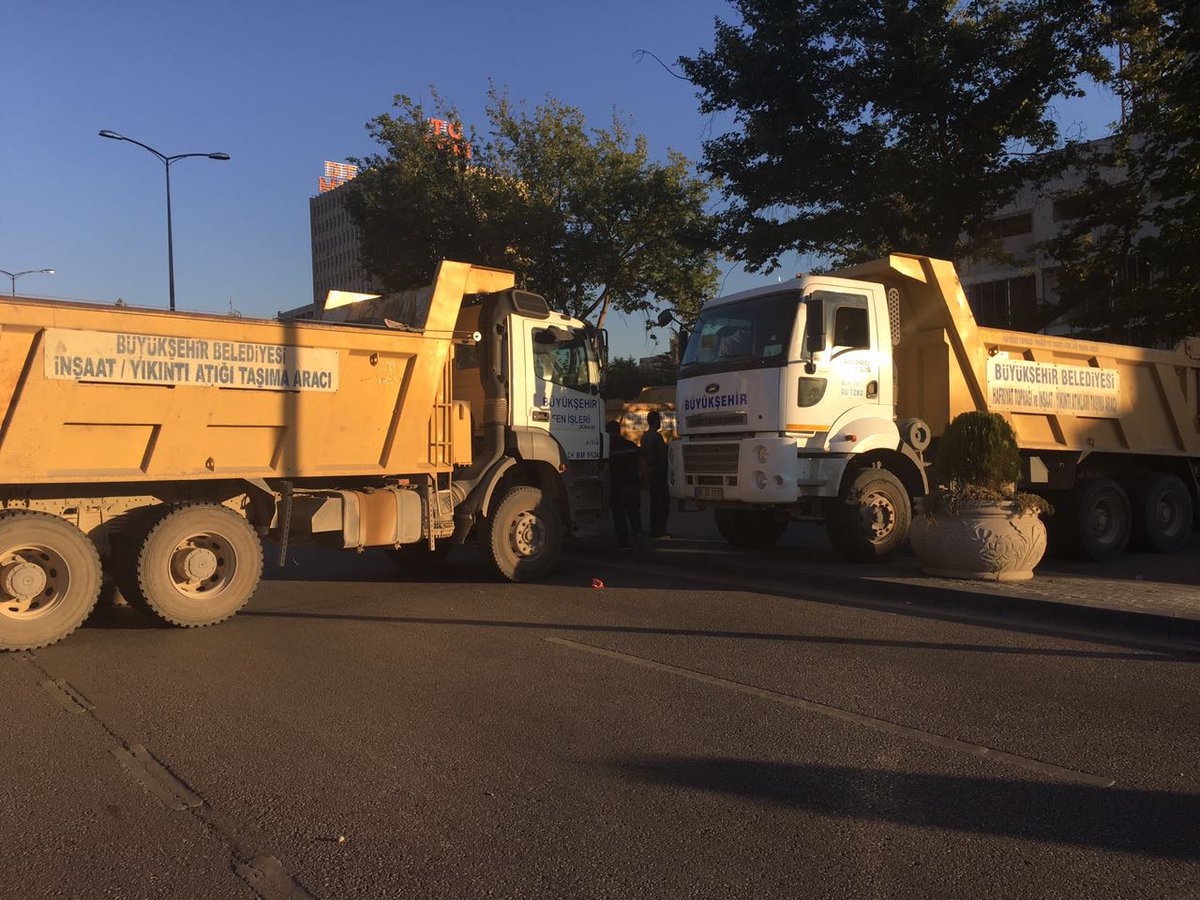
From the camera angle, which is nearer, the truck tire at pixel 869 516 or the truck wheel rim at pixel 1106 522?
the truck tire at pixel 869 516

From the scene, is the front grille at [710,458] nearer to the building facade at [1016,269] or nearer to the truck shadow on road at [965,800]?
the truck shadow on road at [965,800]

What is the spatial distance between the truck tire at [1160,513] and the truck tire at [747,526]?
14.4ft

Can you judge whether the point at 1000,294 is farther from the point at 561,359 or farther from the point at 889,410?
the point at 561,359

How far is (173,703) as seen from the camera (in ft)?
18.8

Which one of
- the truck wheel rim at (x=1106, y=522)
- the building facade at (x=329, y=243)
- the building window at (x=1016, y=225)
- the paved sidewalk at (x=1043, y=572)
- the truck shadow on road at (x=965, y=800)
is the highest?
the building facade at (x=329, y=243)

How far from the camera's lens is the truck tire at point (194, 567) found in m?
7.59

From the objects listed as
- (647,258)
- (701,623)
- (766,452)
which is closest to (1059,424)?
(766,452)

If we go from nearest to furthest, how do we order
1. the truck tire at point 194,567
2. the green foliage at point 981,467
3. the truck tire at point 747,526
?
the truck tire at point 194,567 → the green foliage at point 981,467 → the truck tire at point 747,526

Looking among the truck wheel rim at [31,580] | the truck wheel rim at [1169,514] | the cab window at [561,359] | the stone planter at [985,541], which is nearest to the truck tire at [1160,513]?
the truck wheel rim at [1169,514]

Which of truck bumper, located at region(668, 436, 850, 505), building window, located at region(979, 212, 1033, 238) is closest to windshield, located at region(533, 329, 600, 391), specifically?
truck bumper, located at region(668, 436, 850, 505)

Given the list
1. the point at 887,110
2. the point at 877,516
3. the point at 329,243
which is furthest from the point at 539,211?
the point at 329,243

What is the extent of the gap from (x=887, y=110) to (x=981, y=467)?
10.3 metres

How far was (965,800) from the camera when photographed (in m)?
4.07

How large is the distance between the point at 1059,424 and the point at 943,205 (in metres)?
7.09
